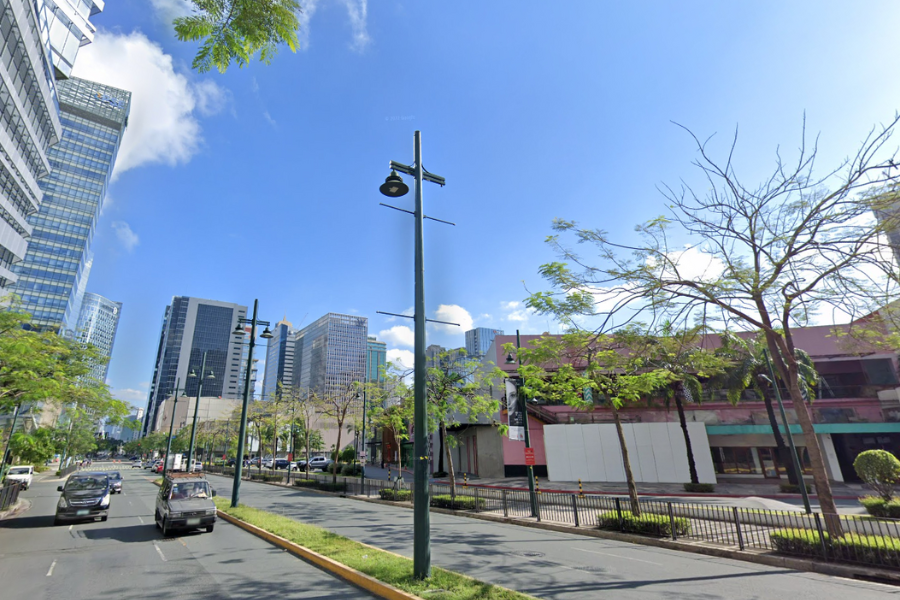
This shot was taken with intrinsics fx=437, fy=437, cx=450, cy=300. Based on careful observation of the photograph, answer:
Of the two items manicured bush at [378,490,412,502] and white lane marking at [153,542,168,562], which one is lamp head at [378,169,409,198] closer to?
white lane marking at [153,542,168,562]

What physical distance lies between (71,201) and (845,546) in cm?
15015

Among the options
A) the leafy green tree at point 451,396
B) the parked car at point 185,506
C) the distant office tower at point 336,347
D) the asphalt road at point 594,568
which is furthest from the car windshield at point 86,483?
the distant office tower at point 336,347

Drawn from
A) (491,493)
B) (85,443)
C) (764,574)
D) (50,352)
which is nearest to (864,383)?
(491,493)

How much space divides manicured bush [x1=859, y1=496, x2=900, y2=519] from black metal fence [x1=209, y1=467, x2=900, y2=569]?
249cm

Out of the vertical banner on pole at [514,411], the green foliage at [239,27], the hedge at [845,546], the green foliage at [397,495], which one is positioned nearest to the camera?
the green foliage at [239,27]

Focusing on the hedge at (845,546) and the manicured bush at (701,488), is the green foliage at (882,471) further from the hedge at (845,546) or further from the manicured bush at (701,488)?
the hedge at (845,546)

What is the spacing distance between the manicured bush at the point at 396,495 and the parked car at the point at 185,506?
39.2 ft

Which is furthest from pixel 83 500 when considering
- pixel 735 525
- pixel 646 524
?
pixel 735 525

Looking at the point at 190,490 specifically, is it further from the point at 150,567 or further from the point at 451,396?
the point at 451,396

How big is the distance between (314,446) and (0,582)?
90485 mm

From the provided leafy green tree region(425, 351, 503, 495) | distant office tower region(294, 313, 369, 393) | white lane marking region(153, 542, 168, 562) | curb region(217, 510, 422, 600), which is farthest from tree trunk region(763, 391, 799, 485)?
distant office tower region(294, 313, 369, 393)

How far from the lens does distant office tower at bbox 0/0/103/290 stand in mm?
39875

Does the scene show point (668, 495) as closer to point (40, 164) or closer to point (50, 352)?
point (50, 352)

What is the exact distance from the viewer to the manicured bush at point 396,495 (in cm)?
2491
